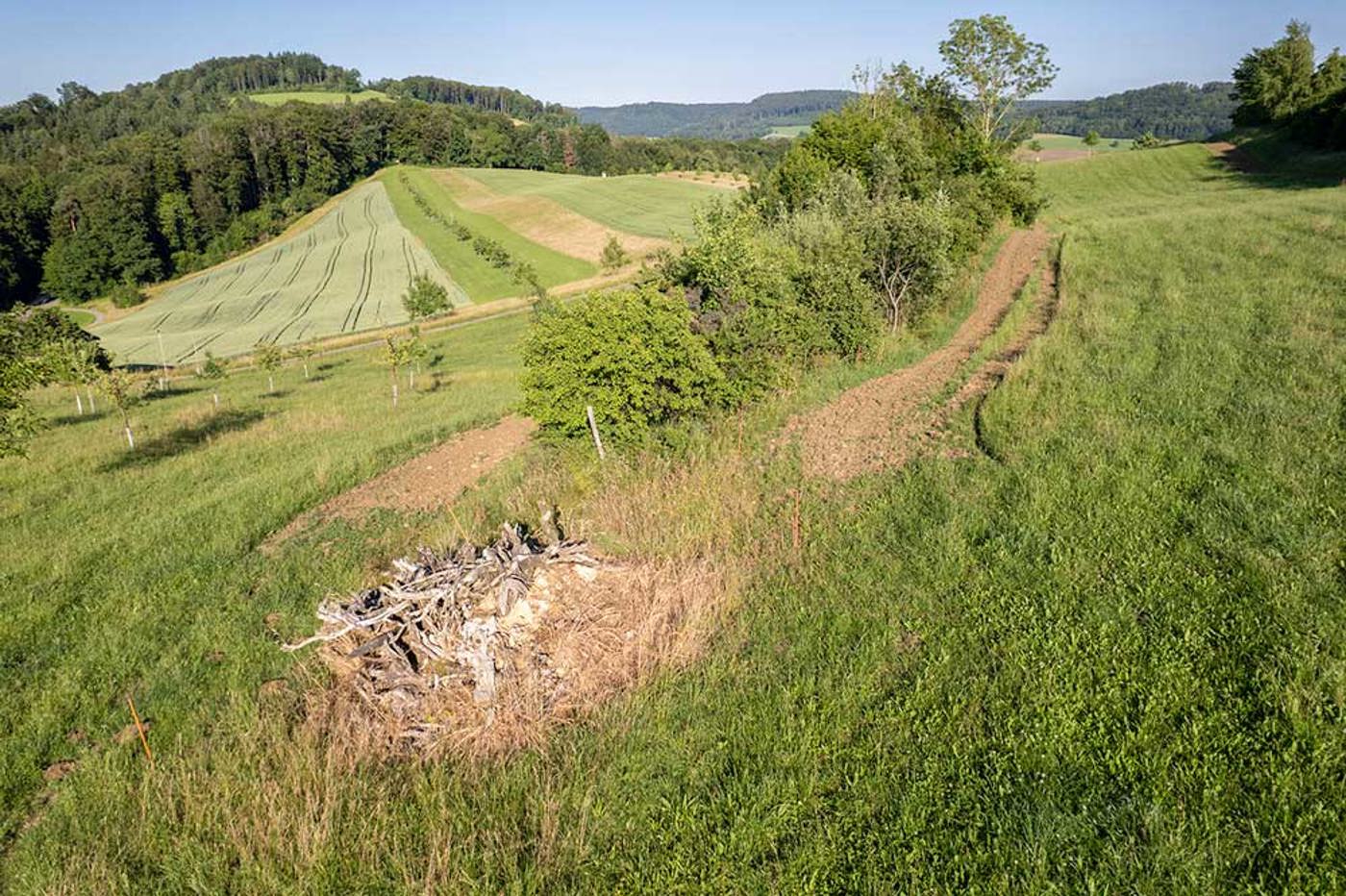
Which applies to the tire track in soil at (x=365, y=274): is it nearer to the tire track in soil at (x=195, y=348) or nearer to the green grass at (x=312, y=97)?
the tire track in soil at (x=195, y=348)

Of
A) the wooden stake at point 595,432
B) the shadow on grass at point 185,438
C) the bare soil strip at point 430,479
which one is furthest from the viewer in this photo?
the shadow on grass at point 185,438

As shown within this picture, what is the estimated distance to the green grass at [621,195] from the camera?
8319 centimetres

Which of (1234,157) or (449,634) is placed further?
(1234,157)

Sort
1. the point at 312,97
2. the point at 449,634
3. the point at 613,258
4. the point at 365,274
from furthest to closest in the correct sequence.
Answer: the point at 312,97, the point at 365,274, the point at 613,258, the point at 449,634

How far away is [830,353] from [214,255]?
102 meters

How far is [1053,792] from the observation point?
5.93m

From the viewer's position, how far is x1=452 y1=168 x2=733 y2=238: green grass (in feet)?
Answer: 273

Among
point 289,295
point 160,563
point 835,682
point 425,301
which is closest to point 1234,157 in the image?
point 425,301

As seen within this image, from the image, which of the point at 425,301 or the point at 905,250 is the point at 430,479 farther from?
the point at 425,301

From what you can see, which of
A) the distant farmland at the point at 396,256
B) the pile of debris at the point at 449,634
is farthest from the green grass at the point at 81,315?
the pile of debris at the point at 449,634

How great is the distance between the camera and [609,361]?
14.4 metres

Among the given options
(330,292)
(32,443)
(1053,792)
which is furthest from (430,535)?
(330,292)

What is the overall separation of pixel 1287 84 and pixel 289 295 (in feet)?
334

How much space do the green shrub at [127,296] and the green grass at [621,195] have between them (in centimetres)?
4949
